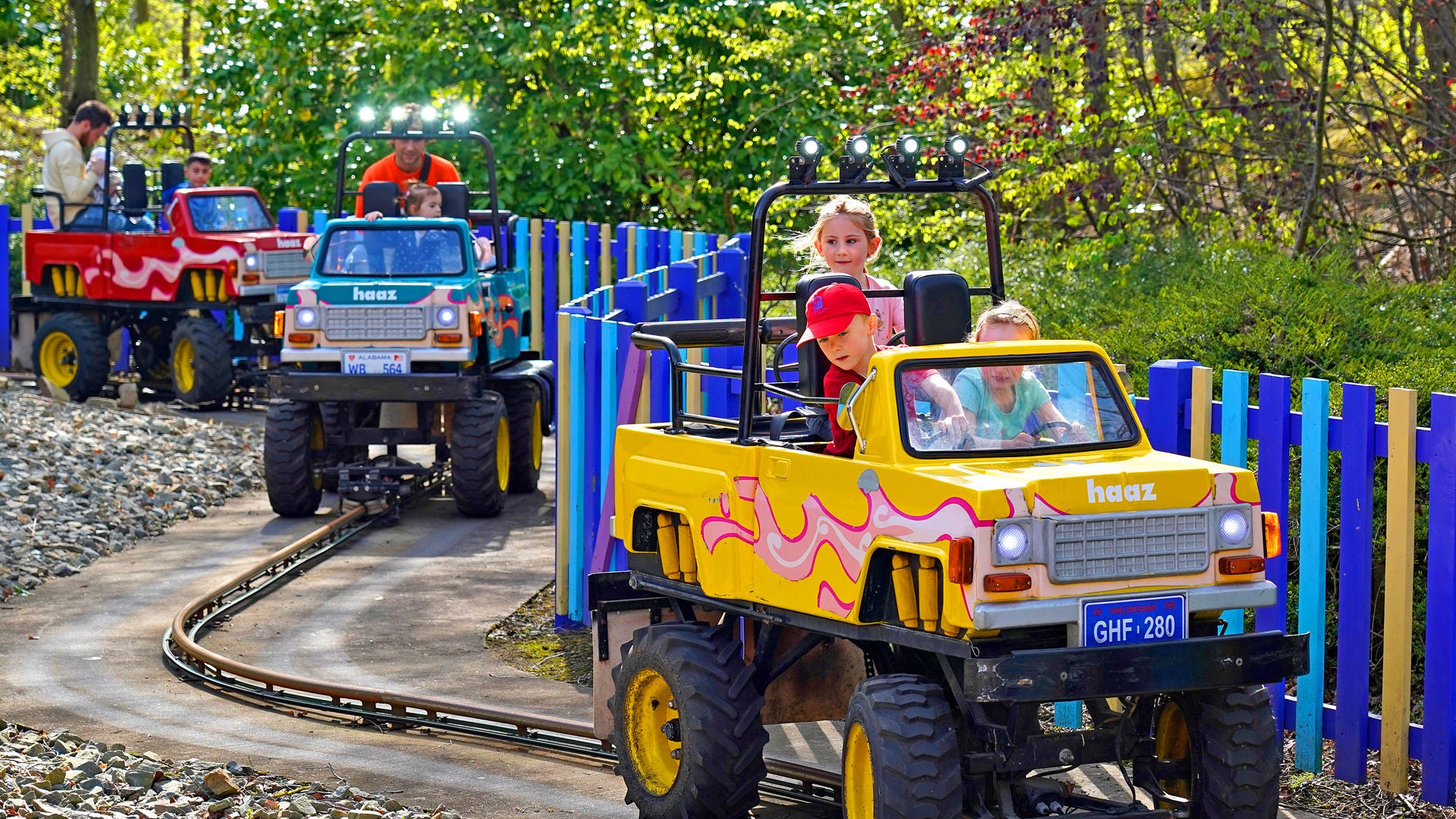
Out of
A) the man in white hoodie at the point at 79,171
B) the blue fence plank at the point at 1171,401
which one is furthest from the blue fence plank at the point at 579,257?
the blue fence plank at the point at 1171,401

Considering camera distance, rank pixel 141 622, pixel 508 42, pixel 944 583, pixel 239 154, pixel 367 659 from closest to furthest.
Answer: pixel 944 583 < pixel 367 659 < pixel 141 622 < pixel 508 42 < pixel 239 154

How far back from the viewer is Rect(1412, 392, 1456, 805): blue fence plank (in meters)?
6.36

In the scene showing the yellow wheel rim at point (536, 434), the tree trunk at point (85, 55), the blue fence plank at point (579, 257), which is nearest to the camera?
the yellow wheel rim at point (536, 434)

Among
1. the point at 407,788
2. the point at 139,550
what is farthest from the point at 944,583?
the point at 139,550

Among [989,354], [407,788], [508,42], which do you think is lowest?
[407,788]

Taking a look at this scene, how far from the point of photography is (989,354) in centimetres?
587

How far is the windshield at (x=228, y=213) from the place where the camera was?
1898 cm

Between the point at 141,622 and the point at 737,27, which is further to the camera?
the point at 737,27

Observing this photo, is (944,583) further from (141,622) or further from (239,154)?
(239,154)

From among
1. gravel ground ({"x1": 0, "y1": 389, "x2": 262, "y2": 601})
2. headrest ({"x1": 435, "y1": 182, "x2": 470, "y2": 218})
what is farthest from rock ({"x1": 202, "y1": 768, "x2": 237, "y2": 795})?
headrest ({"x1": 435, "y1": 182, "x2": 470, "y2": 218})

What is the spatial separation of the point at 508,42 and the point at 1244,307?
13718 mm

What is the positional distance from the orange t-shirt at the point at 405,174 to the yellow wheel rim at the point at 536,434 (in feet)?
6.71

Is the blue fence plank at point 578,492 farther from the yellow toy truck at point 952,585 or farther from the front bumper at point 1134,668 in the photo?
the front bumper at point 1134,668

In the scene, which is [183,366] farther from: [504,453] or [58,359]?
[504,453]
